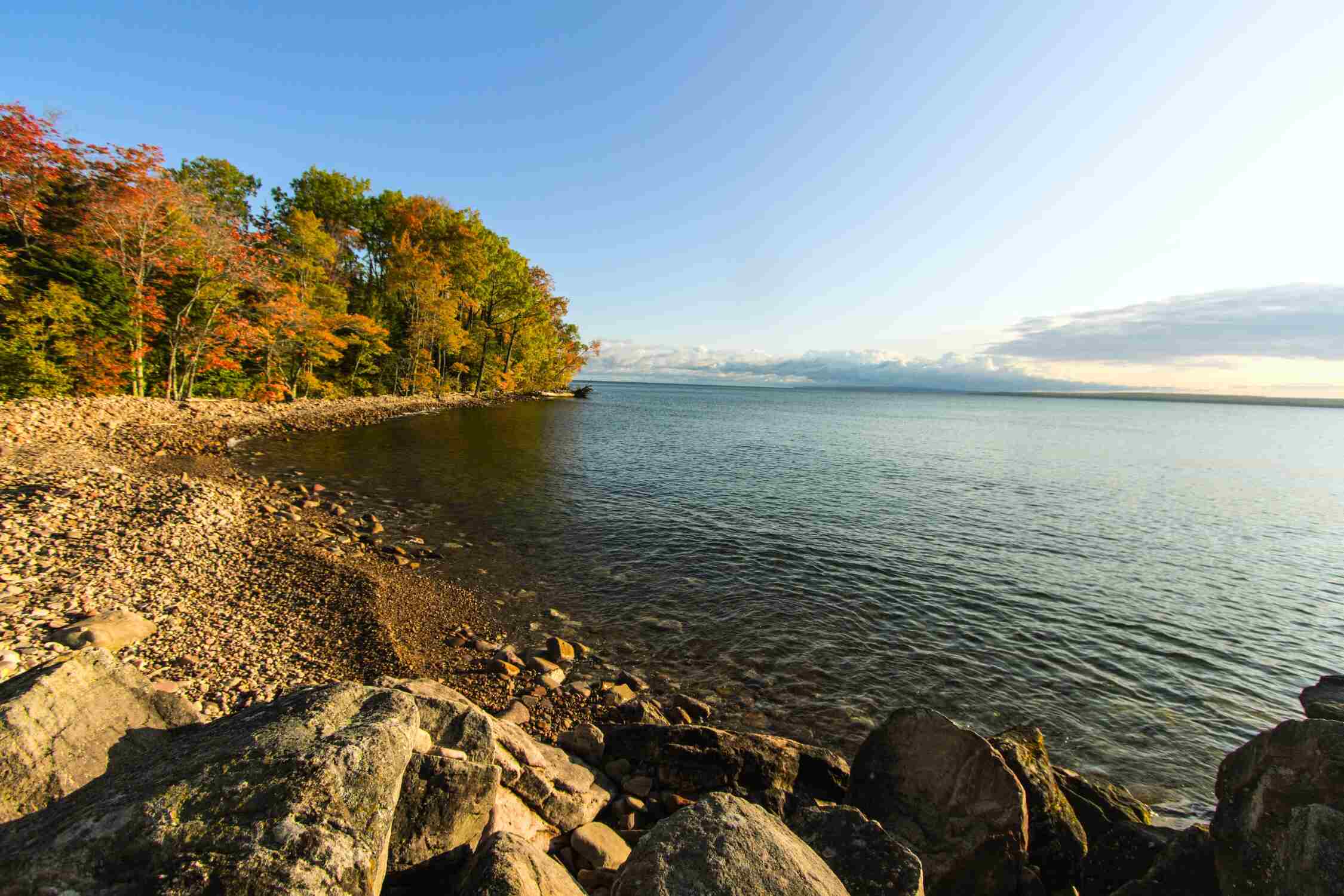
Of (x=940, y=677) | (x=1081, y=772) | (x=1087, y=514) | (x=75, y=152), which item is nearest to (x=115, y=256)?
(x=75, y=152)

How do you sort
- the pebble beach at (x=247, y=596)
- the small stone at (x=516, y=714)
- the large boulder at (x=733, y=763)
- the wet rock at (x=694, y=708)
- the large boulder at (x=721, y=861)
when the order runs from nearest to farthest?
the large boulder at (x=721, y=861), the large boulder at (x=733, y=763), the pebble beach at (x=247, y=596), the small stone at (x=516, y=714), the wet rock at (x=694, y=708)

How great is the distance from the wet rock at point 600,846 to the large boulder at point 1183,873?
229 inches

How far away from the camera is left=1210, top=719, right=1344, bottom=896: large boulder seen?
4.92m

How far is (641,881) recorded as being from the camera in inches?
169

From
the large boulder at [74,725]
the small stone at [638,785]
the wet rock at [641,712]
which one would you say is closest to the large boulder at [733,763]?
the small stone at [638,785]

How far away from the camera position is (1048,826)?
266 inches

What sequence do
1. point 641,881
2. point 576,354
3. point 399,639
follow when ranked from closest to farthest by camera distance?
point 641,881 < point 399,639 < point 576,354

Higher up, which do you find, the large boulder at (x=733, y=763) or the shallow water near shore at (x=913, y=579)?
the large boulder at (x=733, y=763)

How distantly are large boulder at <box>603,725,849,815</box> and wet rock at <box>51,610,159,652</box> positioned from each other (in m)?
8.45

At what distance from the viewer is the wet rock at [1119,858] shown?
6.46m

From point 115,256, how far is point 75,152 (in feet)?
17.6

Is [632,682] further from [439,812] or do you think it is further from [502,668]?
[439,812]

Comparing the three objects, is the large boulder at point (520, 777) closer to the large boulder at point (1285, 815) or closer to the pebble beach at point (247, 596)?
the pebble beach at point (247, 596)

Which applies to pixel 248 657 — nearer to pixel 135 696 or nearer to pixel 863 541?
pixel 135 696
